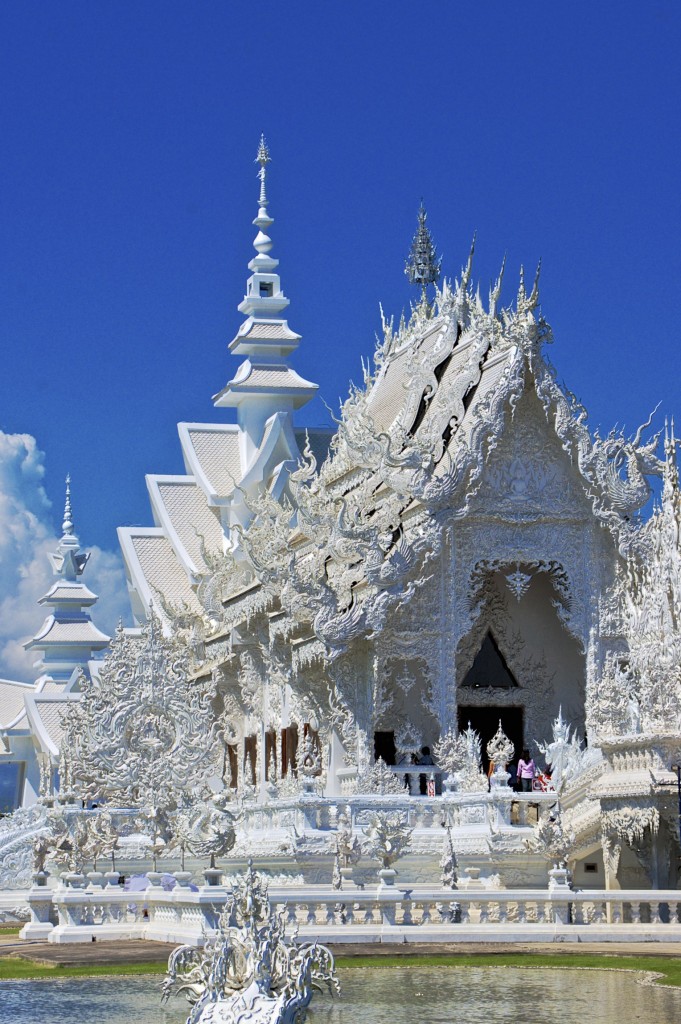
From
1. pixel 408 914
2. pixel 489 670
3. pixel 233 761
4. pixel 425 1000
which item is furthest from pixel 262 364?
pixel 425 1000

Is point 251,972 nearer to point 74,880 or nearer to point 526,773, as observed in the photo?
point 74,880

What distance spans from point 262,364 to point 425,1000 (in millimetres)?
25537

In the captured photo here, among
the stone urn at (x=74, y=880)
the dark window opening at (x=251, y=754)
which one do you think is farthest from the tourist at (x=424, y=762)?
the stone urn at (x=74, y=880)

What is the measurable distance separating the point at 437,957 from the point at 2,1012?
4.62 metres

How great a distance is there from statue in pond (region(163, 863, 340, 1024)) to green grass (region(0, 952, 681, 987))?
4583 mm

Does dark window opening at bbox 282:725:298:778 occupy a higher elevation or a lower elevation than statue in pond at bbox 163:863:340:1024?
higher

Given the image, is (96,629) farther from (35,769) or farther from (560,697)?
(560,697)

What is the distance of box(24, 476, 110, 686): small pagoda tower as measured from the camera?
46.5m

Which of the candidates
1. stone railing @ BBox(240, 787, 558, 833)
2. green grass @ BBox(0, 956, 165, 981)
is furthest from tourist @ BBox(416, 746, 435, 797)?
green grass @ BBox(0, 956, 165, 981)

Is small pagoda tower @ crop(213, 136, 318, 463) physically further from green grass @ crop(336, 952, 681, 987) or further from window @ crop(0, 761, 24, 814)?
green grass @ crop(336, 952, 681, 987)

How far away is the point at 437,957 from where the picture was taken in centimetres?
1684

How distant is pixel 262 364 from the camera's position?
38375 millimetres

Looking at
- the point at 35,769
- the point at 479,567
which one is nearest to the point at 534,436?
the point at 479,567

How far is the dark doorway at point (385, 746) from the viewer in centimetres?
2678
